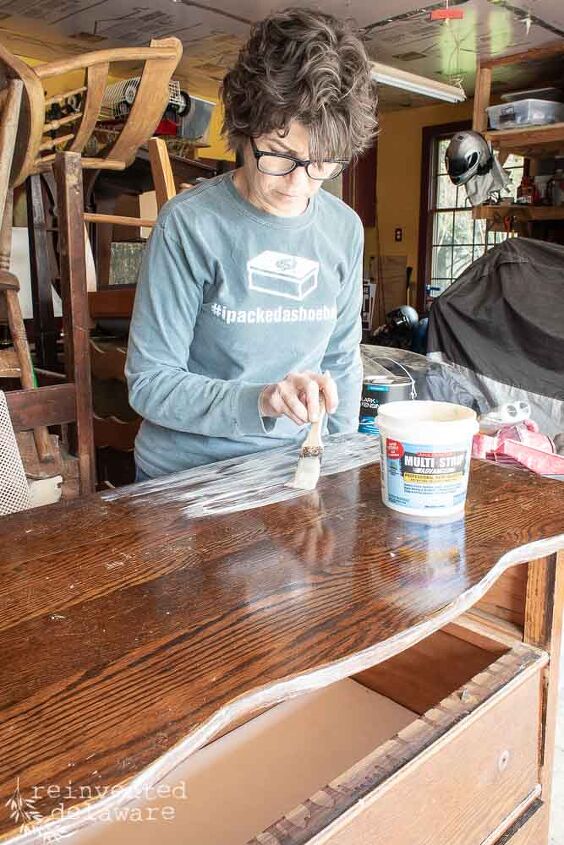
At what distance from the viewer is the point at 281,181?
1.17 metres

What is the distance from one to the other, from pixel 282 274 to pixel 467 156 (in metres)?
3.59

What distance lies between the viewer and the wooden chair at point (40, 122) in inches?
66.5

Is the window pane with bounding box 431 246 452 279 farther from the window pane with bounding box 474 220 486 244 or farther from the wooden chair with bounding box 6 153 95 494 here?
the wooden chair with bounding box 6 153 95 494

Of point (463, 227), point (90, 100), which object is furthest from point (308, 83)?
point (463, 227)

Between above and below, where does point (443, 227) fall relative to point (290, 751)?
above

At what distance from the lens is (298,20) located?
114 centimetres

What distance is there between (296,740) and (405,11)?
232 inches

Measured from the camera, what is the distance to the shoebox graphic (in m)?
1.27

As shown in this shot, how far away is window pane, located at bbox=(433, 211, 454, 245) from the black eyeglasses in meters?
7.87

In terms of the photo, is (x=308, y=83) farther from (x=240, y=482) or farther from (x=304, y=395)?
(x=240, y=482)

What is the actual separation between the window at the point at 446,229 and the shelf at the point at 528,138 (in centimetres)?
340

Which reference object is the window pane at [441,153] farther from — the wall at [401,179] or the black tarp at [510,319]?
the black tarp at [510,319]

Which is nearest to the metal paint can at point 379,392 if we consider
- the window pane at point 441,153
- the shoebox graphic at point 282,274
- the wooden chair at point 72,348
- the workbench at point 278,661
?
the wooden chair at point 72,348

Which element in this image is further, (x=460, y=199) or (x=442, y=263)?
(x=442, y=263)
